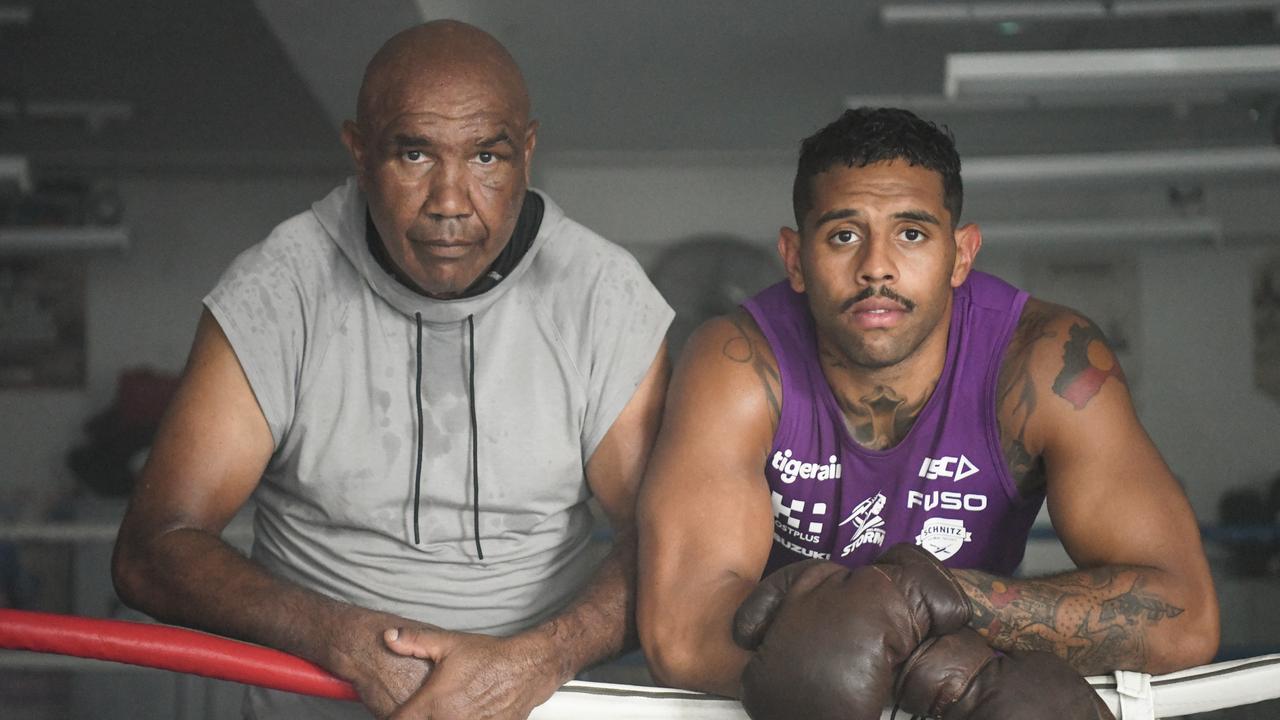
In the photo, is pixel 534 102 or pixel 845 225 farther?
pixel 534 102

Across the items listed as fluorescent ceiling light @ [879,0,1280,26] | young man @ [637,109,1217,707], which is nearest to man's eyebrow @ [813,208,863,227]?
young man @ [637,109,1217,707]

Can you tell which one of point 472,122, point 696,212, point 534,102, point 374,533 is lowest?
point 374,533

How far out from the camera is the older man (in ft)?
5.08

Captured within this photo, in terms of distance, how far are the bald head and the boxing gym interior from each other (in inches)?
81.3

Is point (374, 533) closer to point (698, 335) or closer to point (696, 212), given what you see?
point (698, 335)

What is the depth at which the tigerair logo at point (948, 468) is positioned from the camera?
1.54m

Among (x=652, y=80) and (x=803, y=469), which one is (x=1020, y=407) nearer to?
(x=803, y=469)

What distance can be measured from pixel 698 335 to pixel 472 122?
17.4 inches

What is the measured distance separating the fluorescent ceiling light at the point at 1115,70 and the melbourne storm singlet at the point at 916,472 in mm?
2032

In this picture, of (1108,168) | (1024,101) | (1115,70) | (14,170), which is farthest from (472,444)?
(1108,168)

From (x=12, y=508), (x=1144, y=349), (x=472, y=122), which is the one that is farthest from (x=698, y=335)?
(x=12, y=508)

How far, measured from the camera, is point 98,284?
7512 millimetres

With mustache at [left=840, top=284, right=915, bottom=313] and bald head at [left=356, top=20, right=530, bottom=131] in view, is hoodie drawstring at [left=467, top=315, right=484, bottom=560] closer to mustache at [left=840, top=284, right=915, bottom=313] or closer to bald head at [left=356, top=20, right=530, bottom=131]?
bald head at [left=356, top=20, right=530, bottom=131]

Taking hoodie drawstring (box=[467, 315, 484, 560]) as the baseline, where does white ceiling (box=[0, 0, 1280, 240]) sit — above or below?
above
